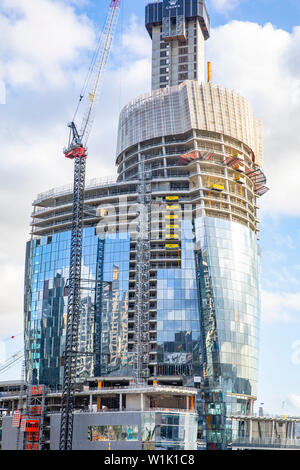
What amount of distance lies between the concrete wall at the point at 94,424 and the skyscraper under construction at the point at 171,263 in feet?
63.6

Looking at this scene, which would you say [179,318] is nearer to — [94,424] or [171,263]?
[171,263]

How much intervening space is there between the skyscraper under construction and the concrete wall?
19.4 m

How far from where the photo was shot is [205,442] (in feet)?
507

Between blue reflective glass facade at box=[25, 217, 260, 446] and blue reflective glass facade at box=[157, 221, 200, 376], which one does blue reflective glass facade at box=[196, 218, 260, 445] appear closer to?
blue reflective glass facade at box=[25, 217, 260, 446]

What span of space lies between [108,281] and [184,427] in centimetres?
4864

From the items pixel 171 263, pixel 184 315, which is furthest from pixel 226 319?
pixel 171 263

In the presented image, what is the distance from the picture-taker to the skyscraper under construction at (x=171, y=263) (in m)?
165

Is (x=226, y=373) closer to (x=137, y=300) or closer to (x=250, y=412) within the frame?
(x=250, y=412)

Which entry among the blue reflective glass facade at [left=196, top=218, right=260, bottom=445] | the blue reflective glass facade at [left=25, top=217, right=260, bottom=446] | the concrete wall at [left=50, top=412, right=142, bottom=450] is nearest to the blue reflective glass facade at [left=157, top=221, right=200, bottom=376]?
the blue reflective glass facade at [left=25, top=217, right=260, bottom=446]

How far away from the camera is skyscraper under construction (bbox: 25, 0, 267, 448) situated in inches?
6491

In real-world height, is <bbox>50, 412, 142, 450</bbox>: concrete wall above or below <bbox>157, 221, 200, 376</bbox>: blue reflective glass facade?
below

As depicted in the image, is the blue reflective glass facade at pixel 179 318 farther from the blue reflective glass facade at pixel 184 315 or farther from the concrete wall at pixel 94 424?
the concrete wall at pixel 94 424

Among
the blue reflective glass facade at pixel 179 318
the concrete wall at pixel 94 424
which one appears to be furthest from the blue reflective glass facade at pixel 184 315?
the concrete wall at pixel 94 424

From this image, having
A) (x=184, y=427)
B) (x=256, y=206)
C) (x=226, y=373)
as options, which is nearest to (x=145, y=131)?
(x=256, y=206)
